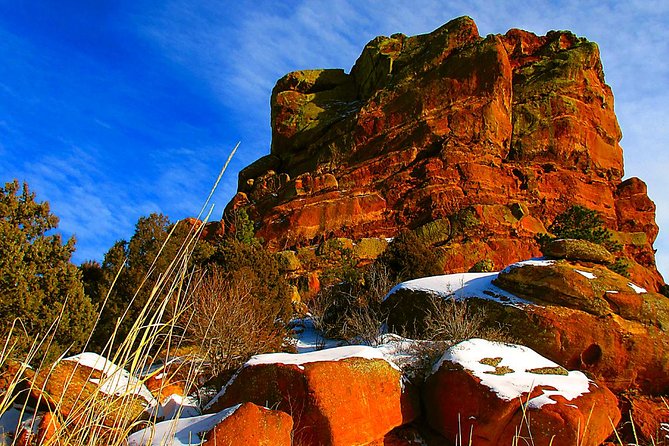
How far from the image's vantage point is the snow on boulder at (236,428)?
480cm

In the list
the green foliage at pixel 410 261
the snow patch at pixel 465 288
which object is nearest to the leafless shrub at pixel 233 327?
the snow patch at pixel 465 288

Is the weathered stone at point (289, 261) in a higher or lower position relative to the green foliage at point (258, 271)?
higher

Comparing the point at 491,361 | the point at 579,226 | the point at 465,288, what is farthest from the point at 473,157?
the point at 491,361

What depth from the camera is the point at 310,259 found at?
95.6ft

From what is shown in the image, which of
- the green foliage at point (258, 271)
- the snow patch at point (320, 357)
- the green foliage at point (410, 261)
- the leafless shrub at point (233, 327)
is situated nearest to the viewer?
the snow patch at point (320, 357)

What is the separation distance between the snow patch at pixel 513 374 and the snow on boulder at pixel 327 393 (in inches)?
48.4

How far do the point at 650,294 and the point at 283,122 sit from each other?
39.2 meters

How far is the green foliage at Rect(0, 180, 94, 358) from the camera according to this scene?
30.9ft

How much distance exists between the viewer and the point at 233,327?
10289 mm

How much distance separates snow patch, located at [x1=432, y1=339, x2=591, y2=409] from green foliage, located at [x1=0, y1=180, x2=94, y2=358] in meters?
7.06

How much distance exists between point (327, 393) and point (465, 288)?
700cm

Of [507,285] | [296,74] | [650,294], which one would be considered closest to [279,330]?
[507,285]

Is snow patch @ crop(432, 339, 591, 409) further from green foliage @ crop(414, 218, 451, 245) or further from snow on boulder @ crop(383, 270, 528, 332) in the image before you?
green foliage @ crop(414, 218, 451, 245)

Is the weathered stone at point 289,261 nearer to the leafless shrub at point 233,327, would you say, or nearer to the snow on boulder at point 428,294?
the leafless shrub at point 233,327
